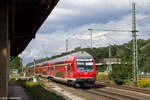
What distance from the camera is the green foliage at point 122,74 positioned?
2600 cm

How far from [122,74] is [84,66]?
6783 mm

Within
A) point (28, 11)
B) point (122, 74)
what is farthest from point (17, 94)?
point (122, 74)

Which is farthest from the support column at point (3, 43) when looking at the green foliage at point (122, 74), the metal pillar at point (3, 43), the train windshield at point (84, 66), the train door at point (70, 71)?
the green foliage at point (122, 74)

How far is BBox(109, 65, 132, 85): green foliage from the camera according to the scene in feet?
85.3

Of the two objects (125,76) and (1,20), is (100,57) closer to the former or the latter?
(125,76)

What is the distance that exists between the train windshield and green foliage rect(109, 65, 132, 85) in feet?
20.5

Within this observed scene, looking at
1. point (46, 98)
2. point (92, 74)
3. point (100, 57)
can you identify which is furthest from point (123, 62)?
point (100, 57)

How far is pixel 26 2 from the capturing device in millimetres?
9000

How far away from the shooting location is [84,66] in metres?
20.9

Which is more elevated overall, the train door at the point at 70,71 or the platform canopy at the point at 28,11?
the platform canopy at the point at 28,11

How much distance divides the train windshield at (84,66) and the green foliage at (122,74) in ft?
20.5

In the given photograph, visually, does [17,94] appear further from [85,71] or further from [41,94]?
[85,71]

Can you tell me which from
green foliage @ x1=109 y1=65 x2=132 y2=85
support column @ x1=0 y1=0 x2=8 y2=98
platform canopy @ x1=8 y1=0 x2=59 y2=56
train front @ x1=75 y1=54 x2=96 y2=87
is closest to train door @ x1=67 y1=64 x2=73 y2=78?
train front @ x1=75 y1=54 x2=96 y2=87

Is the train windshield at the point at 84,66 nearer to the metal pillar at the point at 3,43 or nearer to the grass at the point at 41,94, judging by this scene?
the grass at the point at 41,94
